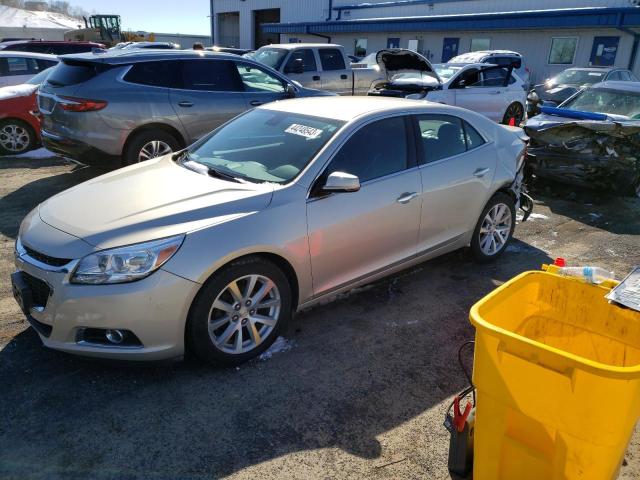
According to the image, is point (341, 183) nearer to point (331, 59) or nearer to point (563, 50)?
point (331, 59)

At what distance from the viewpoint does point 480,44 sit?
22797mm

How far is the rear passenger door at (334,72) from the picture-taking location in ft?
35.6

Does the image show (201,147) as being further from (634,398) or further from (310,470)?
(634,398)

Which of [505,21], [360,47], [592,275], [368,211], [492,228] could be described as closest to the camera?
[592,275]

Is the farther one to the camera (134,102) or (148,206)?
(134,102)

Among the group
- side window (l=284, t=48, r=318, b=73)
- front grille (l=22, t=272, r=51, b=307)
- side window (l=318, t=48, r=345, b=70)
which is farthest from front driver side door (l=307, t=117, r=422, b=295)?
side window (l=318, t=48, r=345, b=70)

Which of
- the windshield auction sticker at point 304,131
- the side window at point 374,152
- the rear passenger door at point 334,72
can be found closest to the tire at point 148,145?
the windshield auction sticker at point 304,131

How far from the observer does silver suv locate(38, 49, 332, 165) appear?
640cm

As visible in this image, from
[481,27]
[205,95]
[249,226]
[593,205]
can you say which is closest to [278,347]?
[249,226]

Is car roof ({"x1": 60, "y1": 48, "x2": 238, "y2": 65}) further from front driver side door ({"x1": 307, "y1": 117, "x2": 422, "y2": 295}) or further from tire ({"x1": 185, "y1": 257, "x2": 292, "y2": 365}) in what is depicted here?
tire ({"x1": 185, "y1": 257, "x2": 292, "y2": 365})

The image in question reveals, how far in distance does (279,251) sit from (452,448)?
1.50m

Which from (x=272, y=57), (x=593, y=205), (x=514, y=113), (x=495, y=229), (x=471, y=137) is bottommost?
(x=593, y=205)

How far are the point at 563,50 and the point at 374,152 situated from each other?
787 inches

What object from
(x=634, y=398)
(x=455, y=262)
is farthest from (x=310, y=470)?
(x=455, y=262)
